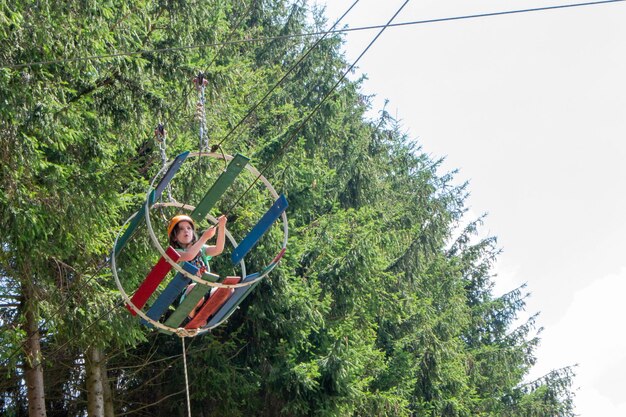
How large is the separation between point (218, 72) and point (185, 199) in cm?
189

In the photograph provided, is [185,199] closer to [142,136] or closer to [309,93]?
[142,136]

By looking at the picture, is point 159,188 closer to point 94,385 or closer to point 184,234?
point 184,234

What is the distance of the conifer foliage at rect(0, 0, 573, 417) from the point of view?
1260 cm


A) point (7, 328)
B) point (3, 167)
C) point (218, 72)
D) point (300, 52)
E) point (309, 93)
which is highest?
point (300, 52)

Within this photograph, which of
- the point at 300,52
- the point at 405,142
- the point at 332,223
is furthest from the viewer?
the point at 405,142

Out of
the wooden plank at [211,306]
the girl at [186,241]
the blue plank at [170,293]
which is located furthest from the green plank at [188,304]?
the wooden plank at [211,306]

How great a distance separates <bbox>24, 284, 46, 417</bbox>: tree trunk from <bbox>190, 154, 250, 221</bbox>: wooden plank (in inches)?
176

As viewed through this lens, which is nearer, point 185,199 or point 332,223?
point 185,199

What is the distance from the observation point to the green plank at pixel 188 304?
29.6ft

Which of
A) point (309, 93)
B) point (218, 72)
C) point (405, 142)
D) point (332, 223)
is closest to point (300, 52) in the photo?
point (309, 93)

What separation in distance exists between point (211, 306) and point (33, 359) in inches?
197

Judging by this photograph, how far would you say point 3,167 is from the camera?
12.2 m

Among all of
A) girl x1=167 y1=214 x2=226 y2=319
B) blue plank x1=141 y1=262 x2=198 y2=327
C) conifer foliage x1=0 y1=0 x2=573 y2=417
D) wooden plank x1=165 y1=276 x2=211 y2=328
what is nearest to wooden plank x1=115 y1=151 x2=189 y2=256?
girl x1=167 y1=214 x2=226 y2=319

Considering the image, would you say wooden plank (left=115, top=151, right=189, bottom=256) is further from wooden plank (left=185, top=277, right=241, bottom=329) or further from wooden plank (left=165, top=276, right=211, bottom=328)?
wooden plank (left=185, top=277, right=241, bottom=329)
